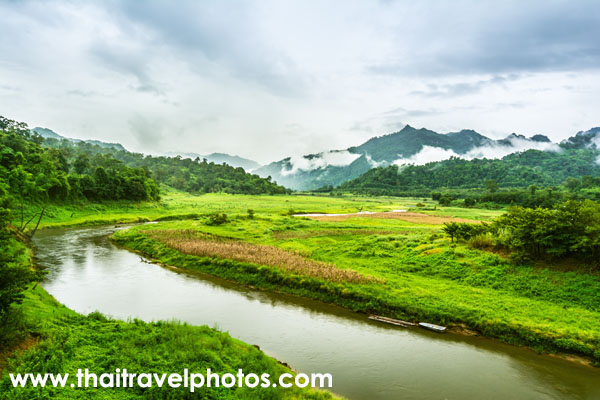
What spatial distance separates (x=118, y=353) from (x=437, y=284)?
19.9 meters

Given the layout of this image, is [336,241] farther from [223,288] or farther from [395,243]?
[223,288]

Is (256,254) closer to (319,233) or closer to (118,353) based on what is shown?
(319,233)

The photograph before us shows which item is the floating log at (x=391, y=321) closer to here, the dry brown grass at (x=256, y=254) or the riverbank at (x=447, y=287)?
the riverbank at (x=447, y=287)

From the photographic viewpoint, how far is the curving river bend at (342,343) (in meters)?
13.5

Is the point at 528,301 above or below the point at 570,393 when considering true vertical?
above

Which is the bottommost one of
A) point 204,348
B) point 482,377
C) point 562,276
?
point 482,377

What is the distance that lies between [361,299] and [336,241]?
16.9m

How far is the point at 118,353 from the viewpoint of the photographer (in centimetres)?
1211

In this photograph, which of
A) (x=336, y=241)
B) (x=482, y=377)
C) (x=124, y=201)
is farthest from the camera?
(x=124, y=201)

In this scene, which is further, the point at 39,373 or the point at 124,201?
the point at 124,201

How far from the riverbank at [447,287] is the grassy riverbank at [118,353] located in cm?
1017

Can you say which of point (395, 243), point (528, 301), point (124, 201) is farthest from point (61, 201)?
point (528, 301)

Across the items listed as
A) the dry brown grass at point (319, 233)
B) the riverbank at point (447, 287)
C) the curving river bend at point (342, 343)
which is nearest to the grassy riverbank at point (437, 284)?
the riverbank at point (447, 287)

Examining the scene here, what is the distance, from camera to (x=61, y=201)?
62125 millimetres
